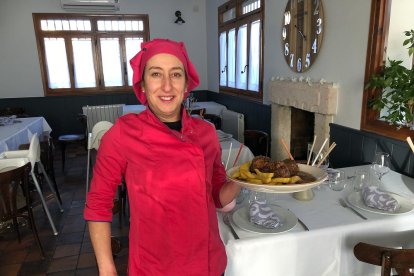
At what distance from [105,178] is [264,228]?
0.66 metres

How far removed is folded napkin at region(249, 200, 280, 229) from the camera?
1240 millimetres

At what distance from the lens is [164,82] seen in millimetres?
948

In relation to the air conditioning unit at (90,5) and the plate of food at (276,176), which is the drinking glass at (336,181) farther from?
the air conditioning unit at (90,5)

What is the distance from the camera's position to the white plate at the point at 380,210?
4.43 feet

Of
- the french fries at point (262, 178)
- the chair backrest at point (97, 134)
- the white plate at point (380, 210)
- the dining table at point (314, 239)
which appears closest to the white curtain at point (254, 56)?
the chair backrest at point (97, 134)

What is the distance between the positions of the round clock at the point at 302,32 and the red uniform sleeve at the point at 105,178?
2345 millimetres

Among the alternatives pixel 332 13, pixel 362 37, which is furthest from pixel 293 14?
pixel 362 37

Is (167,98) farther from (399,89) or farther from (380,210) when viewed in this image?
(399,89)

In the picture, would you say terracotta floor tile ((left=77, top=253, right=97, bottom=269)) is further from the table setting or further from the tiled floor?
the table setting

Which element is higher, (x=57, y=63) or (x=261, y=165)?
(x=57, y=63)

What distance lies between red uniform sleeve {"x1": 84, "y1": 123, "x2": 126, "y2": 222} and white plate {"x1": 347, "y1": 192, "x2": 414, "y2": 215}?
3.56 feet

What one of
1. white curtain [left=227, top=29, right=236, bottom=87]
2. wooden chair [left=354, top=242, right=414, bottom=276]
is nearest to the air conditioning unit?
white curtain [left=227, top=29, right=236, bottom=87]

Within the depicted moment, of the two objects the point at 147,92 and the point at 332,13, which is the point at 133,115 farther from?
the point at 332,13

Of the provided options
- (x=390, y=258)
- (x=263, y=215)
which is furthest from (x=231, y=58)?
(x=390, y=258)
